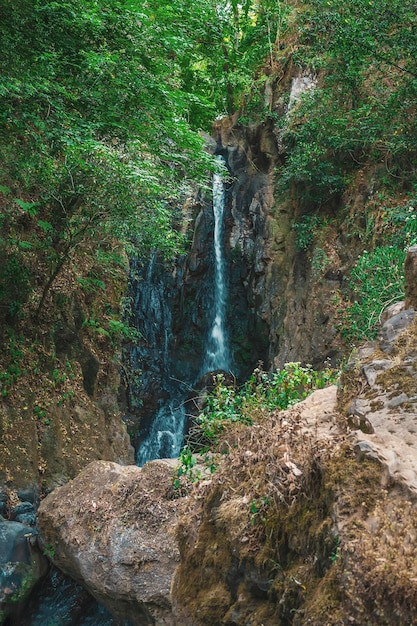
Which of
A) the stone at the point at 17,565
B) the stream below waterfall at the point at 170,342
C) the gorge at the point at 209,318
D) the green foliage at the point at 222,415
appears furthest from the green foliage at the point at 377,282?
the stream below waterfall at the point at 170,342

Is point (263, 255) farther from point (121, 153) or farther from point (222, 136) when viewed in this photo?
point (121, 153)

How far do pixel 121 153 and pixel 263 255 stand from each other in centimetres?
812

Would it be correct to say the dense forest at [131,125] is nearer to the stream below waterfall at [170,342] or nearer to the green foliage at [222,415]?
the green foliage at [222,415]

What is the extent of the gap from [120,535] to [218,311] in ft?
37.1

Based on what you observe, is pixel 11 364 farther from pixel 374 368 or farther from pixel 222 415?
pixel 374 368

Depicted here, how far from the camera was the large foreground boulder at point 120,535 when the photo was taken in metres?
4.48

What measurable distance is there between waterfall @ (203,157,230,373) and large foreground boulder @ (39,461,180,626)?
31.6 feet

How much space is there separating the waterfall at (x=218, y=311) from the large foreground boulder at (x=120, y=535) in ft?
31.6

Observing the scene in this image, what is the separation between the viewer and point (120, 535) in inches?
191

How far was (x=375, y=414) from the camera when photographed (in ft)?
9.25

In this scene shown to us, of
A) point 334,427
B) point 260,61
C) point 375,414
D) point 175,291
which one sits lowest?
point 175,291

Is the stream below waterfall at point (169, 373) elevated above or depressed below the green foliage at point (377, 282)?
below

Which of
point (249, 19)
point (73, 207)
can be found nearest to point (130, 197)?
point (73, 207)

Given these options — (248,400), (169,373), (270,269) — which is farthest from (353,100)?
(248,400)
